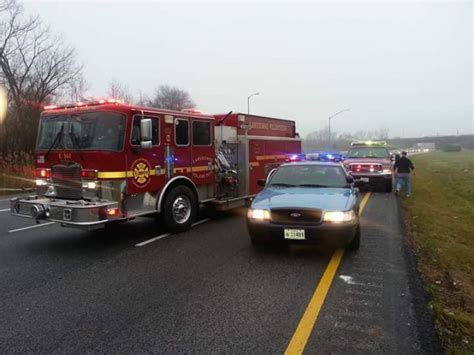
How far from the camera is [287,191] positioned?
7.52 meters

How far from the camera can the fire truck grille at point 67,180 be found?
745cm

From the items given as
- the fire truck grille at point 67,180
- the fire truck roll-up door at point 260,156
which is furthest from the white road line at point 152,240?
the fire truck roll-up door at point 260,156

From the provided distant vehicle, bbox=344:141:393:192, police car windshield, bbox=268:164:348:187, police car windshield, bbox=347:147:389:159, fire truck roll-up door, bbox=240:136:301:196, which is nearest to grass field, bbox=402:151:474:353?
police car windshield, bbox=268:164:348:187

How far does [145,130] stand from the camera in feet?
24.9

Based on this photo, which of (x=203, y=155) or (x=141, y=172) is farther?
(x=203, y=155)

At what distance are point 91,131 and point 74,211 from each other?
1.55 m

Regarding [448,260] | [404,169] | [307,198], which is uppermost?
[404,169]

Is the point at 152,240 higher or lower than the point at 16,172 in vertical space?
lower

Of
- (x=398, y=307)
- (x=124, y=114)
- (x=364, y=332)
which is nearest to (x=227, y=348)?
(x=364, y=332)

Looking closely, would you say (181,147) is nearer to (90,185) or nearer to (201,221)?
(201,221)

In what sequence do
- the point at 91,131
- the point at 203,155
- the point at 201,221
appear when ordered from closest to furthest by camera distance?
the point at 91,131 < the point at 203,155 < the point at 201,221

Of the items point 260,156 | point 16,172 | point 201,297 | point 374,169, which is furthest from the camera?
point 16,172

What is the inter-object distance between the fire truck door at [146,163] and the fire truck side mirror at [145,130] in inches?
5.4

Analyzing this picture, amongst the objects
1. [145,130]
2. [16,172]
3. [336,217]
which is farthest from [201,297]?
[16,172]
